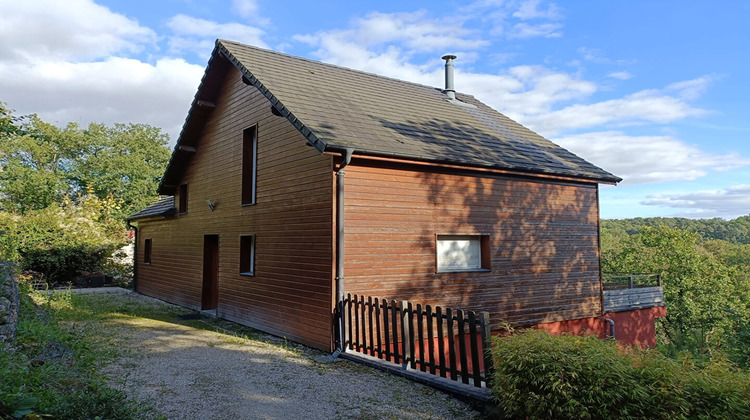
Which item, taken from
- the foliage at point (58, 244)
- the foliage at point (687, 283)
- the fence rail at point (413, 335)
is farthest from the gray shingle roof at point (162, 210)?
the foliage at point (687, 283)

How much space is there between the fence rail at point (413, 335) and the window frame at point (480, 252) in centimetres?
212

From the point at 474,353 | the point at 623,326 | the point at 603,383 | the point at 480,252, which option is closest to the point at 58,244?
the point at 480,252

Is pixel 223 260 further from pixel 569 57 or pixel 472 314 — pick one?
pixel 569 57

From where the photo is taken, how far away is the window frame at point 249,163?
11.6m

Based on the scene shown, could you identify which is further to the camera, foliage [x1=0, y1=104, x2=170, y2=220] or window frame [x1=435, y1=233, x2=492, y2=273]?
foliage [x1=0, y1=104, x2=170, y2=220]

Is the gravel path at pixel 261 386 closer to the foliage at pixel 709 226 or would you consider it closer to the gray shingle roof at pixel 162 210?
the gray shingle roof at pixel 162 210

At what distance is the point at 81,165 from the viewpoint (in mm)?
40219

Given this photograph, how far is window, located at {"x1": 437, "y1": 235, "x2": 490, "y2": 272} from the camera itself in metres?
9.77

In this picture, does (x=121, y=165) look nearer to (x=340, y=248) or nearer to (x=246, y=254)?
(x=246, y=254)

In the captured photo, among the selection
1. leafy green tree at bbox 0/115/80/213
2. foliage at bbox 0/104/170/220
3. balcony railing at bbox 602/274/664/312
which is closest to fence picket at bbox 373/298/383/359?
balcony railing at bbox 602/274/664/312

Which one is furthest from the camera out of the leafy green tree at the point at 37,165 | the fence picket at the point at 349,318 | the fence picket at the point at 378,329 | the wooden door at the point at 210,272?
the leafy green tree at the point at 37,165

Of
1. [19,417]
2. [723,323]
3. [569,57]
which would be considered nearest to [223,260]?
[19,417]

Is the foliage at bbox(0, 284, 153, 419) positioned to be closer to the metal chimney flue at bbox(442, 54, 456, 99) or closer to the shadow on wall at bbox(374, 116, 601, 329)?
the shadow on wall at bbox(374, 116, 601, 329)

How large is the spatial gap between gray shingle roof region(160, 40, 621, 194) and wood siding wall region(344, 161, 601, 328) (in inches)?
18.4
